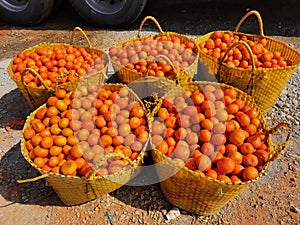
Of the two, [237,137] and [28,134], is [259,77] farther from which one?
[28,134]

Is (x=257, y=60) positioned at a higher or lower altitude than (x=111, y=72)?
higher

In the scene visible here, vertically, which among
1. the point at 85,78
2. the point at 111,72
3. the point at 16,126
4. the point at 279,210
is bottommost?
the point at 279,210

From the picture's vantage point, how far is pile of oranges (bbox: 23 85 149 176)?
2342mm

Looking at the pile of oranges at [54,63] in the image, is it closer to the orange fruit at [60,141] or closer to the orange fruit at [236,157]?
the orange fruit at [60,141]

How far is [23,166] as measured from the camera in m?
2.98

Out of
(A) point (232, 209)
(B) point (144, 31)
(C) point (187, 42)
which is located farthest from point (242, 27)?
(A) point (232, 209)

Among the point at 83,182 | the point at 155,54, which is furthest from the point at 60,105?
the point at 155,54

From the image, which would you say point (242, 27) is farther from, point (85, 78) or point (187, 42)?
point (85, 78)

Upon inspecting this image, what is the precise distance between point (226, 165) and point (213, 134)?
38 centimetres

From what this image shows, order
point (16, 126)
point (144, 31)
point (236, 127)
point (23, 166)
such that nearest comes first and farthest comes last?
point (236, 127) → point (23, 166) → point (16, 126) → point (144, 31)

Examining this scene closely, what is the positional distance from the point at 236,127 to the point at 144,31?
3240 mm

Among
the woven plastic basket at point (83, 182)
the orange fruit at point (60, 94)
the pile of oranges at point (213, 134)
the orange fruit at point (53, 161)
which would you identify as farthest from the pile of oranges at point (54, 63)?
the pile of oranges at point (213, 134)

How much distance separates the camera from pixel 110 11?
506 cm

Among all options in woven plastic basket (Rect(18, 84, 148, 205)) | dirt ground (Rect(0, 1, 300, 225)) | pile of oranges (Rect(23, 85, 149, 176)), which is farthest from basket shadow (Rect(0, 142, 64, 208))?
pile of oranges (Rect(23, 85, 149, 176))
